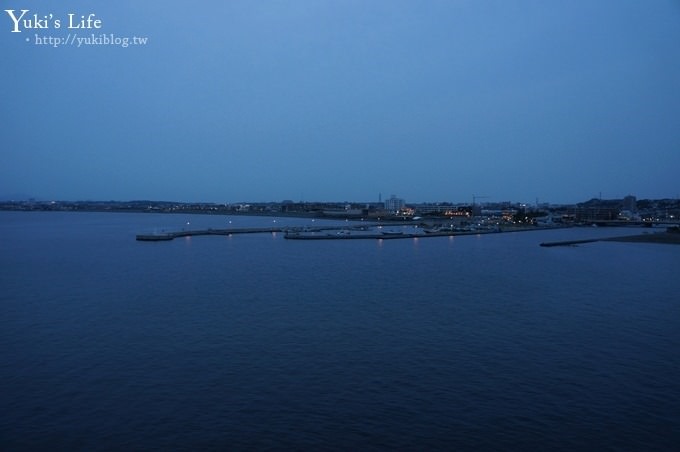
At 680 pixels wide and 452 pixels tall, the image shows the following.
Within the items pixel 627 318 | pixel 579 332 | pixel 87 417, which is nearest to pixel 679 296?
pixel 627 318

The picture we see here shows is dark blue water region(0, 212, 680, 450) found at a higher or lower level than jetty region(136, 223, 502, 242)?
lower

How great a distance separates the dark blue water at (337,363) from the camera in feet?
11.5

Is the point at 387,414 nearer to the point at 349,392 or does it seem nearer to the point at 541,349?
the point at 349,392

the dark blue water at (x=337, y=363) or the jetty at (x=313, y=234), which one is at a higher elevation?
the jetty at (x=313, y=234)

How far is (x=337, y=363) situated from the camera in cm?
487

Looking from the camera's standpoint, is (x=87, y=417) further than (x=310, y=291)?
No

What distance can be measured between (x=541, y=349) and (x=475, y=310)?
186cm

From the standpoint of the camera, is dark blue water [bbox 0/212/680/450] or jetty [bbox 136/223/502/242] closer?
dark blue water [bbox 0/212/680/450]

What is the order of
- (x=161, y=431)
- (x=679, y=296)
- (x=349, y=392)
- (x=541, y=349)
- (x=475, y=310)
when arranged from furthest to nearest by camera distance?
(x=679, y=296), (x=475, y=310), (x=541, y=349), (x=349, y=392), (x=161, y=431)

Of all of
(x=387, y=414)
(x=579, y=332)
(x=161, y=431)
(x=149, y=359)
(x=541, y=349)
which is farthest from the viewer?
(x=579, y=332)

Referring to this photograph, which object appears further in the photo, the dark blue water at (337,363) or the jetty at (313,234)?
the jetty at (313,234)

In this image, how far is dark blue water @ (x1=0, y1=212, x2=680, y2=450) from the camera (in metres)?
3.49

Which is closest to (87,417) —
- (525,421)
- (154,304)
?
(525,421)

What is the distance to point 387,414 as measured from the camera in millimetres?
3762
